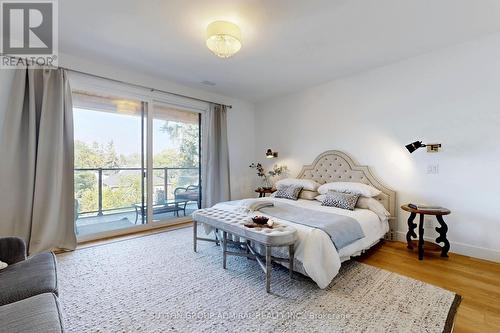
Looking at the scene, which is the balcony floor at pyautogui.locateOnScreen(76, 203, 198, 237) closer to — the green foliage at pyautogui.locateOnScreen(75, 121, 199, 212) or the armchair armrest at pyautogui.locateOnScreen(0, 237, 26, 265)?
the green foliage at pyautogui.locateOnScreen(75, 121, 199, 212)

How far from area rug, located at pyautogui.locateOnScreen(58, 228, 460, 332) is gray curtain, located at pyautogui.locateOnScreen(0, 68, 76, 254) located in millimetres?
633

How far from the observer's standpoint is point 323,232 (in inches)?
90.2

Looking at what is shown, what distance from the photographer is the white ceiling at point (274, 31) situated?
2.24 meters

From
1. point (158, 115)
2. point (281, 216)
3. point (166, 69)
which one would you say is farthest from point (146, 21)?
point (281, 216)

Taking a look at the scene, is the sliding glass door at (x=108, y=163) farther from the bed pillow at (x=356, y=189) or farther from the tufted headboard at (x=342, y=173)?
the bed pillow at (x=356, y=189)

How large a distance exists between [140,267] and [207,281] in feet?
2.79

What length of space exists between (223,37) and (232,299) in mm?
2463

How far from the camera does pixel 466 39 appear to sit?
287cm

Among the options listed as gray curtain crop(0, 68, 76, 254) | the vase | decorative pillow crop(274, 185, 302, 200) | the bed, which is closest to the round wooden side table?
the bed

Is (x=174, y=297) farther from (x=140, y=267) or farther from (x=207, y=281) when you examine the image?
(x=140, y=267)

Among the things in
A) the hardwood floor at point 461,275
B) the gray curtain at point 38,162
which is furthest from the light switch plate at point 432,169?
the gray curtain at point 38,162

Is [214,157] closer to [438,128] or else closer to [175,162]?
[175,162]

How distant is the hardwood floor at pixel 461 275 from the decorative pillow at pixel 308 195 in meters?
1.16

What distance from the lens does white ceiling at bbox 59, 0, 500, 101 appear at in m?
2.24
